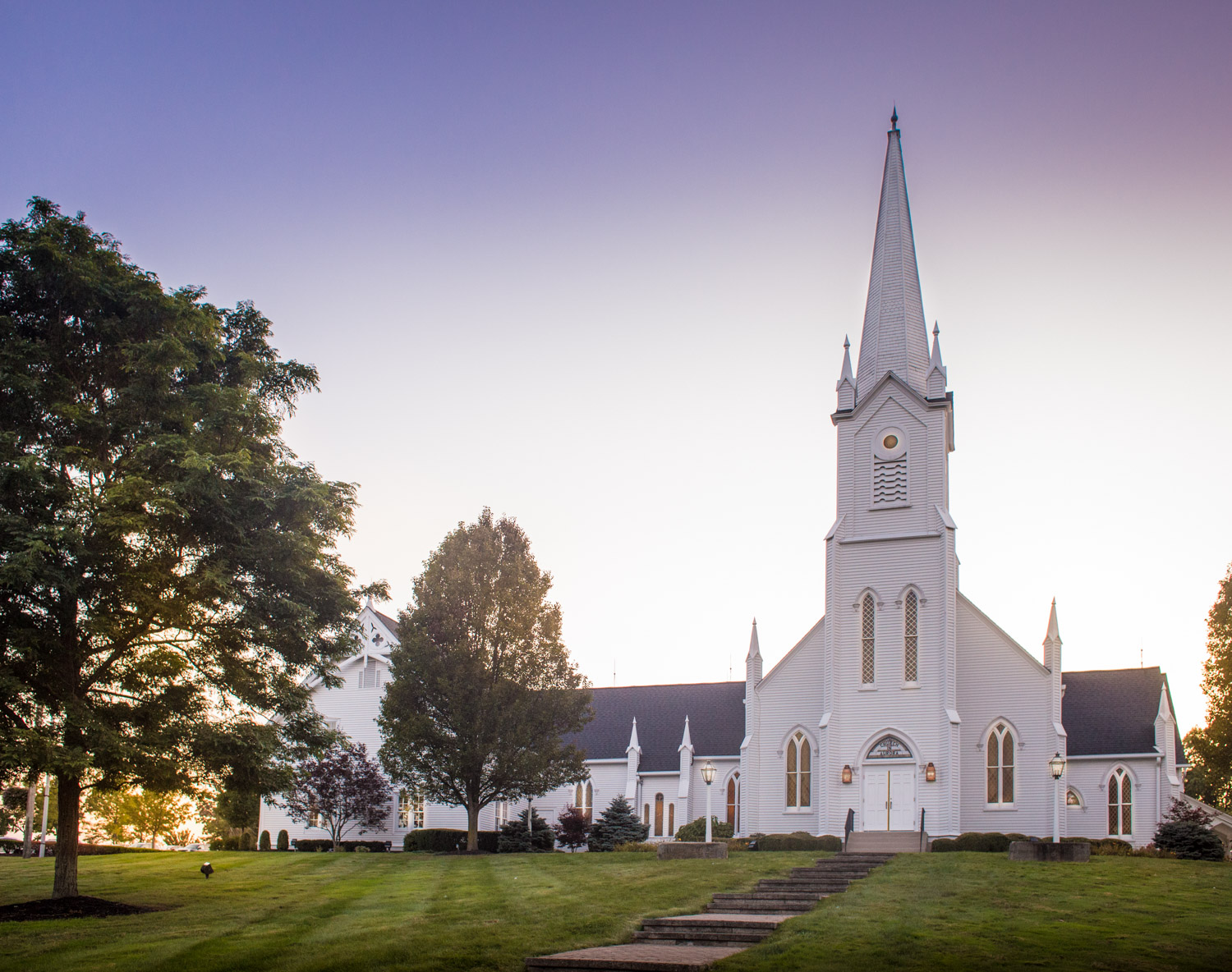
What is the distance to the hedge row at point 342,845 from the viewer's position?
43.4 meters

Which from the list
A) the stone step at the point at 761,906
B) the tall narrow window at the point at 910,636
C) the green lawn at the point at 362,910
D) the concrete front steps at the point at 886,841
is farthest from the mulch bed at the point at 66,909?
the tall narrow window at the point at 910,636

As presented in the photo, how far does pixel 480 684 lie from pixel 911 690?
1421cm

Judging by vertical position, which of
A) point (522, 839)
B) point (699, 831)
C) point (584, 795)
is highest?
point (584, 795)

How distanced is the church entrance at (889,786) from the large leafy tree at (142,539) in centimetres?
1949

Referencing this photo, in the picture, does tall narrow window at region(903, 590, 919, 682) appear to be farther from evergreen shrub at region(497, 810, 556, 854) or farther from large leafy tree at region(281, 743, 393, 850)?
large leafy tree at region(281, 743, 393, 850)

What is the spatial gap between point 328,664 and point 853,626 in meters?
19.6

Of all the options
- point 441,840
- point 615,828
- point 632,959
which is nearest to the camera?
point 632,959

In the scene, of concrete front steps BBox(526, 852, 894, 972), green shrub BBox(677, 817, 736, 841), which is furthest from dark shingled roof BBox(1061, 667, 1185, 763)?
concrete front steps BBox(526, 852, 894, 972)

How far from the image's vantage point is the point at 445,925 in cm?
1762

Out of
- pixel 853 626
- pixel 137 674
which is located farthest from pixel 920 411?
pixel 137 674

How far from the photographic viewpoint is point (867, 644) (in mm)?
38125

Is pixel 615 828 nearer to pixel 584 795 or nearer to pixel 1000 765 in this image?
pixel 584 795

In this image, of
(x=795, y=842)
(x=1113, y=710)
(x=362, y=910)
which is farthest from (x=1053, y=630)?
(x=362, y=910)

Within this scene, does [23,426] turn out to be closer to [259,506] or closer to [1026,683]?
[259,506]
